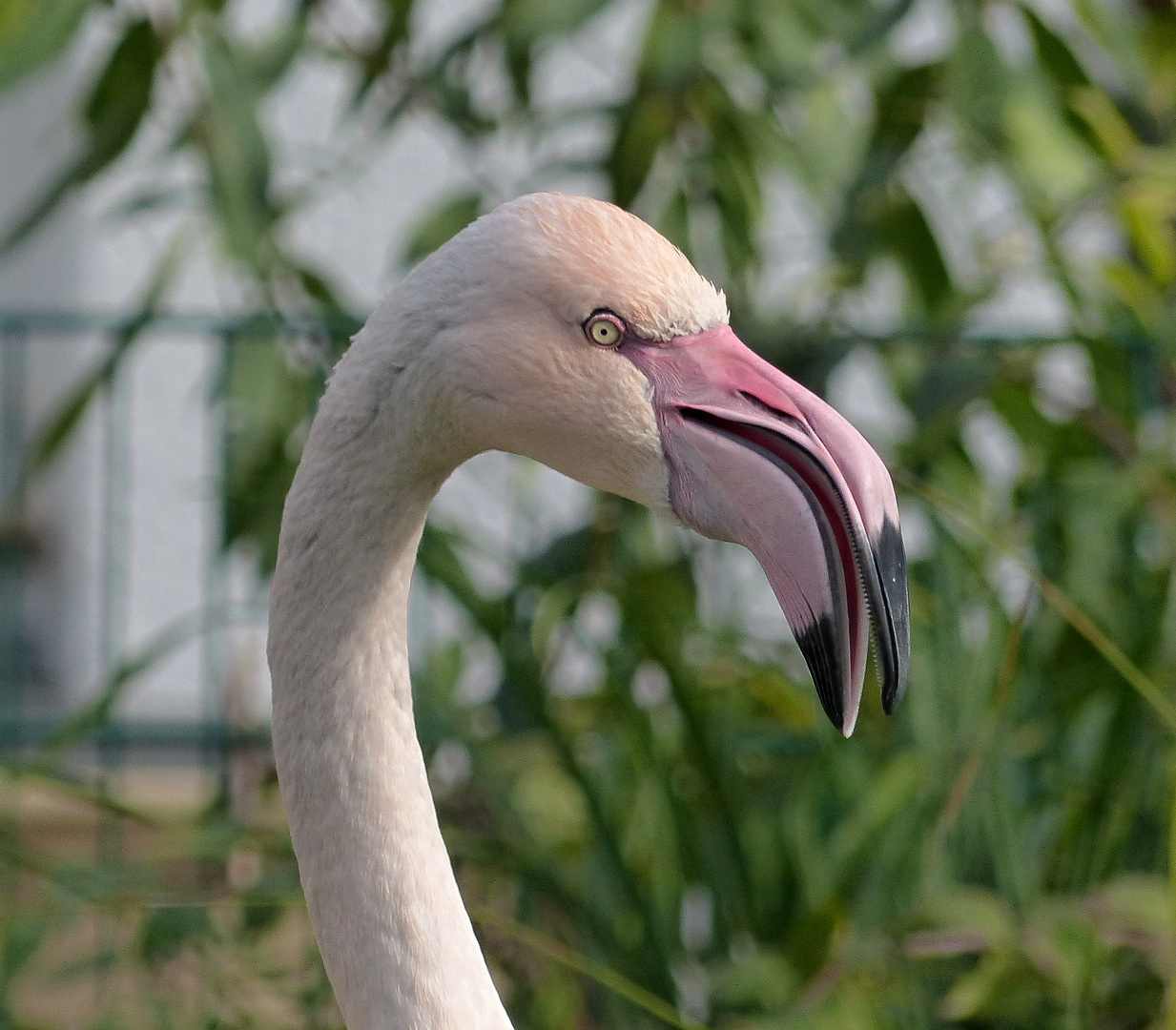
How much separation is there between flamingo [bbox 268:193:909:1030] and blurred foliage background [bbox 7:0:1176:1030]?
0.64 meters

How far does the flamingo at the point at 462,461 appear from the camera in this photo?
0.92 m

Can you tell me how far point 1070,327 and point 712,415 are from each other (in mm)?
1341

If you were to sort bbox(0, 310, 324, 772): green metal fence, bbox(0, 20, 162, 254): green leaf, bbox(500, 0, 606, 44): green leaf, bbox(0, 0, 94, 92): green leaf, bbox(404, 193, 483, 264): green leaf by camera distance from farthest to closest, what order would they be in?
bbox(0, 310, 324, 772): green metal fence → bbox(404, 193, 483, 264): green leaf → bbox(0, 20, 162, 254): green leaf → bbox(500, 0, 606, 44): green leaf → bbox(0, 0, 94, 92): green leaf

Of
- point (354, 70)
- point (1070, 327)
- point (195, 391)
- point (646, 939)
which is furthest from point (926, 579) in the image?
point (195, 391)

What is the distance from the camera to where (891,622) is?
0.91m

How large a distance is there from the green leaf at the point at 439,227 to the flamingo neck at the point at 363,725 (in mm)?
1163

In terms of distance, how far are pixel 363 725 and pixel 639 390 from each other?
0.29 metres

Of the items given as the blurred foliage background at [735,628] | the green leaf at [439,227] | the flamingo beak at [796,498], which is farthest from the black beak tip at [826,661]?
the green leaf at [439,227]

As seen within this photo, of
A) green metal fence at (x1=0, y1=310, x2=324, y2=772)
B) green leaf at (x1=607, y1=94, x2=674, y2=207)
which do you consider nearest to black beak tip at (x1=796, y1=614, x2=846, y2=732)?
green leaf at (x1=607, y1=94, x2=674, y2=207)

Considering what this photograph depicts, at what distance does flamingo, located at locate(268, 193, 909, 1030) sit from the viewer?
0.92 metres

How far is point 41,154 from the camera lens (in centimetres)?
581

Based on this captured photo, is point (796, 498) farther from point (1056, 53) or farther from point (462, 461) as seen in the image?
point (1056, 53)

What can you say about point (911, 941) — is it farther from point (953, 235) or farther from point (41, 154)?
point (41, 154)

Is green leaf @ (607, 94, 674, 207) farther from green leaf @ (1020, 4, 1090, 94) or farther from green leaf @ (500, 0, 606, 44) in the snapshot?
green leaf @ (1020, 4, 1090, 94)
